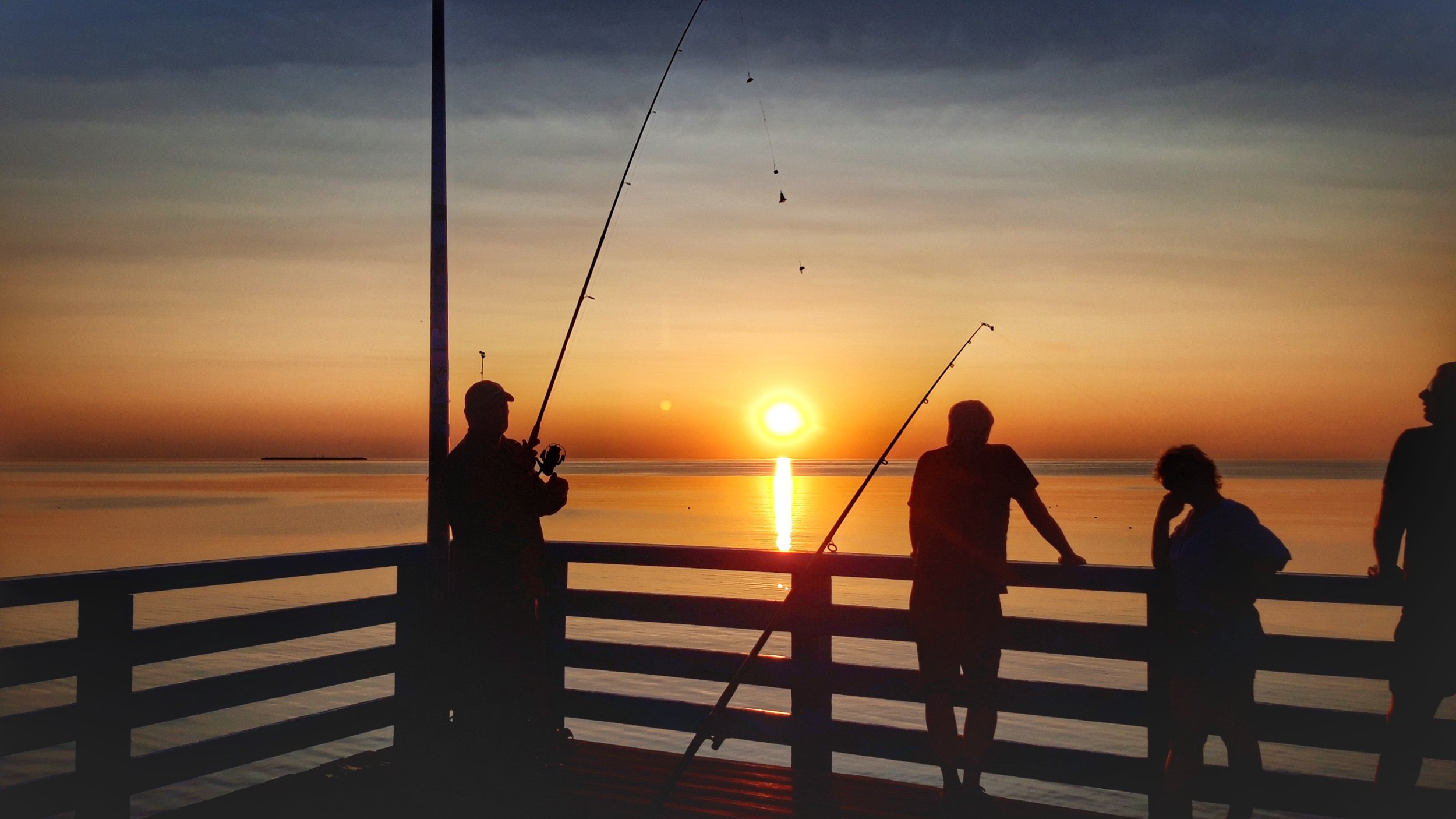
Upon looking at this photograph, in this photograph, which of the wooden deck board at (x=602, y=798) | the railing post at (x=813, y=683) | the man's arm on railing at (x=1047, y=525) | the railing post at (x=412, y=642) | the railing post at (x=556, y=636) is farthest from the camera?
the railing post at (x=556, y=636)

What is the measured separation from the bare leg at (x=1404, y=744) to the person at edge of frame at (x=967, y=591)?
1.09 meters

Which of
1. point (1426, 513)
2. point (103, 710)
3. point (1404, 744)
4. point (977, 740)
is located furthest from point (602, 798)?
point (1426, 513)

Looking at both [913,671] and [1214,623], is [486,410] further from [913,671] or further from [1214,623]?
[1214,623]

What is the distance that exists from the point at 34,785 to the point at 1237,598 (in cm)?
381

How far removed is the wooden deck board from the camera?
3.83 m

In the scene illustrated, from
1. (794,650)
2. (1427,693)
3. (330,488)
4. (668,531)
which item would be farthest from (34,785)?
(330,488)

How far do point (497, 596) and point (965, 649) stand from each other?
1.77 m

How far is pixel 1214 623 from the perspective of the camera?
3266mm

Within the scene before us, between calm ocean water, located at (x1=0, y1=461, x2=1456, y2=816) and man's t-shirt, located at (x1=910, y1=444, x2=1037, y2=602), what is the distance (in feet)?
7.21

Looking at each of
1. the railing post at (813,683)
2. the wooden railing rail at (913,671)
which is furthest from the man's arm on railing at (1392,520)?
the railing post at (813,683)

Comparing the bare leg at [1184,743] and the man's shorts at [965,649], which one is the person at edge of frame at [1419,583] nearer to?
the bare leg at [1184,743]

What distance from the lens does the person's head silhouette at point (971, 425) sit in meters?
3.84

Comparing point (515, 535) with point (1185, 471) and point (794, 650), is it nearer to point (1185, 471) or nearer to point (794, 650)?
point (794, 650)

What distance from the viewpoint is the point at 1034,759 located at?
3848 millimetres
